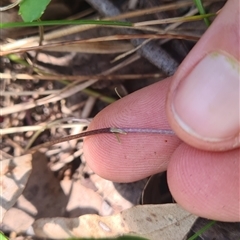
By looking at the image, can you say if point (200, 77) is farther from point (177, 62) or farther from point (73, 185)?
point (73, 185)

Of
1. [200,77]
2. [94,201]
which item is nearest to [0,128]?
[94,201]

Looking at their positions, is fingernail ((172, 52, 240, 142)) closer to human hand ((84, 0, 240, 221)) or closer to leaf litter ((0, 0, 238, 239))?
human hand ((84, 0, 240, 221))

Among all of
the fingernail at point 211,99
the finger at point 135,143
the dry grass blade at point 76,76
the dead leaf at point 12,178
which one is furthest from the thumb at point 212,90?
the dead leaf at point 12,178

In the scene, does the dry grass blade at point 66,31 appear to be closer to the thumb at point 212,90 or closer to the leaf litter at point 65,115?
the leaf litter at point 65,115

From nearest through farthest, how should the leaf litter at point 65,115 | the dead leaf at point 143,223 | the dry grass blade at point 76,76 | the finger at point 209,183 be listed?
1. the finger at point 209,183
2. the dead leaf at point 143,223
3. the leaf litter at point 65,115
4. the dry grass blade at point 76,76

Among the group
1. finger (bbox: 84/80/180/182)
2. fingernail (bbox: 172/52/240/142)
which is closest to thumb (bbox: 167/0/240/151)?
fingernail (bbox: 172/52/240/142)

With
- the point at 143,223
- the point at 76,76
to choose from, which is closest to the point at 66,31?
the point at 76,76
